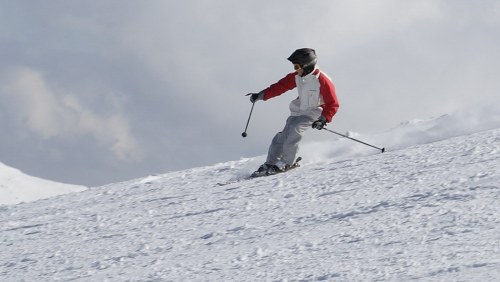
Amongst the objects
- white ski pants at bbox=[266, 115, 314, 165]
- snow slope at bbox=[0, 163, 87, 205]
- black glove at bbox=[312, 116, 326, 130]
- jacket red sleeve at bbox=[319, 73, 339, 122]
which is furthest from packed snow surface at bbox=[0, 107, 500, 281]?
snow slope at bbox=[0, 163, 87, 205]

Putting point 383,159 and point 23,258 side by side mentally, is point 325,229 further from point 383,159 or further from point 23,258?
point 383,159

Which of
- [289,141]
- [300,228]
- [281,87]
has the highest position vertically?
[281,87]

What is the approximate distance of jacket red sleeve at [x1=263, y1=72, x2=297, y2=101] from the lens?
31.5 feet

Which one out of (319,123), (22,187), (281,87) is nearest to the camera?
(319,123)

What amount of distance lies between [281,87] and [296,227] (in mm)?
4159

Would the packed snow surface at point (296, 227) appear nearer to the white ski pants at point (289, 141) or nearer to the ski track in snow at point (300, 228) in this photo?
the ski track in snow at point (300, 228)

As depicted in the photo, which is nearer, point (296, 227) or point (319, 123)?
point (296, 227)

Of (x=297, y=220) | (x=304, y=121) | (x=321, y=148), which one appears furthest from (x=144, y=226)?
(x=321, y=148)

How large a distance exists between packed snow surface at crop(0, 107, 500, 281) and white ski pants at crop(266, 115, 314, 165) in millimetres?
277

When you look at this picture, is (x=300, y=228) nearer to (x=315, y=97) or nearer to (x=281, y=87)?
(x=315, y=97)

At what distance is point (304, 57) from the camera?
9.09 meters

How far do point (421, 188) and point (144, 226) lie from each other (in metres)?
2.18

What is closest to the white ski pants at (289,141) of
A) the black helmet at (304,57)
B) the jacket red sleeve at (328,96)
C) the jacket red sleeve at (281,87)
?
the jacket red sleeve at (328,96)

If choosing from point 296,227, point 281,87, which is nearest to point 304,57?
point 281,87
